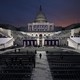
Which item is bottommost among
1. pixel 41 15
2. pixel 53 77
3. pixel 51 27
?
pixel 53 77

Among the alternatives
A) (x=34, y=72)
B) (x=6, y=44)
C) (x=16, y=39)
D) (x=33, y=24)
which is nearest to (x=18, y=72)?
(x=34, y=72)

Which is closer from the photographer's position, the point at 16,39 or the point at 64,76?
the point at 64,76

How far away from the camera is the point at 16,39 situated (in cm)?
8100

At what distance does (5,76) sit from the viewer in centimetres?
2117

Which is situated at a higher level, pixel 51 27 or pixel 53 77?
pixel 51 27

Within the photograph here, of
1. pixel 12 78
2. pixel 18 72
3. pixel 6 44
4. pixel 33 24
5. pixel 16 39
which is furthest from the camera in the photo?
pixel 33 24

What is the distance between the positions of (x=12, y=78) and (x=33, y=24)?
100 metres

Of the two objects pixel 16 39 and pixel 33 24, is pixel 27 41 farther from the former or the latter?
pixel 33 24

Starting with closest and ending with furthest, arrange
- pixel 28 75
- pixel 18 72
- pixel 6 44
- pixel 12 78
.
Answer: pixel 12 78
pixel 28 75
pixel 18 72
pixel 6 44

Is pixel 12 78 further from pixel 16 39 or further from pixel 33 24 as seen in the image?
pixel 33 24

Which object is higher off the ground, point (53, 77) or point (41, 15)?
point (41, 15)

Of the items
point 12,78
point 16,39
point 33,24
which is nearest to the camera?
point 12,78

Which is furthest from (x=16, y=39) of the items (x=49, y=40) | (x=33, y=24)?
(x=33, y=24)

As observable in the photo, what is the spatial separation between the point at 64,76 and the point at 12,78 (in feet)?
18.0
